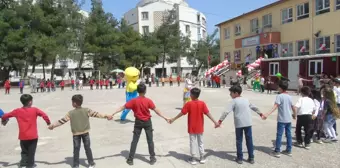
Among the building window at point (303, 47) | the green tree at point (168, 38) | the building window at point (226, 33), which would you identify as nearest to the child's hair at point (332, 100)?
the building window at point (303, 47)

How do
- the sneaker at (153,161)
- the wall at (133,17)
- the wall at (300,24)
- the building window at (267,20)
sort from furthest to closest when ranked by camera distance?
the wall at (133,17)
the building window at (267,20)
the wall at (300,24)
the sneaker at (153,161)

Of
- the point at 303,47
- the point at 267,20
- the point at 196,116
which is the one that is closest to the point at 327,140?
the point at 196,116

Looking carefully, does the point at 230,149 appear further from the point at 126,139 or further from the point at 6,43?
the point at 6,43

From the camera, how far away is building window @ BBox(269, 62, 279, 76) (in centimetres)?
2771

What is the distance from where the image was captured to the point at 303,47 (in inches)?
1110

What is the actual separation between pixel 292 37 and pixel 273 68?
159 inches

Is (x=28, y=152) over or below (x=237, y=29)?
below

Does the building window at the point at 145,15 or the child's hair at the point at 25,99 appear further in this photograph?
the building window at the point at 145,15

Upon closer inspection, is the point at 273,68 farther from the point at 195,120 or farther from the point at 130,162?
the point at 130,162

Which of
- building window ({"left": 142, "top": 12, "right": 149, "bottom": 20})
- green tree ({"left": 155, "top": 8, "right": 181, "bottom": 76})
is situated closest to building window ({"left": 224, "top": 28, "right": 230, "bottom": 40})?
green tree ({"left": 155, "top": 8, "right": 181, "bottom": 76})

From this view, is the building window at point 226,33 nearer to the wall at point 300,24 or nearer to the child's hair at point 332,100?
the wall at point 300,24

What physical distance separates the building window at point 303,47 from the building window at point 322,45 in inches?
40.2

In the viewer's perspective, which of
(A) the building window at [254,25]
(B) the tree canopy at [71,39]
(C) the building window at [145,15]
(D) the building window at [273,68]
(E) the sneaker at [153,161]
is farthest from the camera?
(C) the building window at [145,15]

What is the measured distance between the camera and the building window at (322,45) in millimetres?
25984
